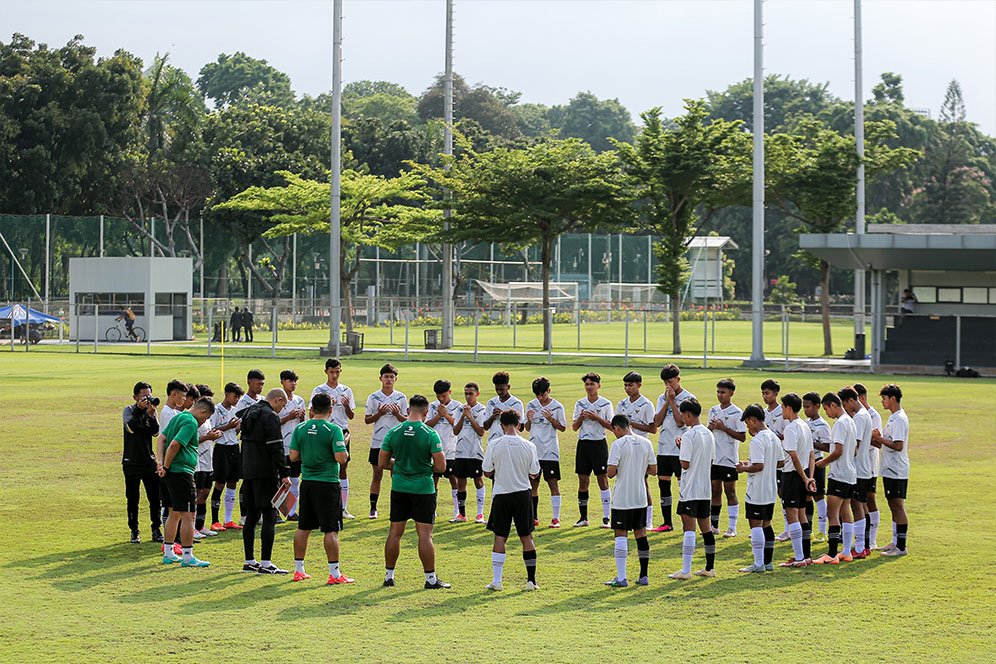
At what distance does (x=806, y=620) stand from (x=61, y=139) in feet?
223

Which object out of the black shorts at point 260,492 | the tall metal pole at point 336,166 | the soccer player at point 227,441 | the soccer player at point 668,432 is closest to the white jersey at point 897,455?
the soccer player at point 668,432

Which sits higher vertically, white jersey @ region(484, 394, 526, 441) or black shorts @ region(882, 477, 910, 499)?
white jersey @ region(484, 394, 526, 441)

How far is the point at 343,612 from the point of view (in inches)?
480

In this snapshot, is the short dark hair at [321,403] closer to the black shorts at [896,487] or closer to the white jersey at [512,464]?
the white jersey at [512,464]

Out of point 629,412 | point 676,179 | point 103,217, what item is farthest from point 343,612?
point 103,217

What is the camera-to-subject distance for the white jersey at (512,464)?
13016 mm

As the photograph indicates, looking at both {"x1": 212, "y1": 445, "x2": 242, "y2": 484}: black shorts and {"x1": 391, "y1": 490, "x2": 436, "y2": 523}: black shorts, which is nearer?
{"x1": 391, "y1": 490, "x2": 436, "y2": 523}: black shorts

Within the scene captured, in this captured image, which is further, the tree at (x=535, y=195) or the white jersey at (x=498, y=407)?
the tree at (x=535, y=195)

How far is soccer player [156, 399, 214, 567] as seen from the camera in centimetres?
1410

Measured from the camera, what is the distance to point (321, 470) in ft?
43.4

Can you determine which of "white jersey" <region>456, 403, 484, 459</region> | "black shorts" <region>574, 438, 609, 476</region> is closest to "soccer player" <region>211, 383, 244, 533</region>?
"white jersey" <region>456, 403, 484, 459</region>

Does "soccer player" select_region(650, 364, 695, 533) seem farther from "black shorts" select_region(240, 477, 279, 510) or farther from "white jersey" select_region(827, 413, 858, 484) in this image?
"black shorts" select_region(240, 477, 279, 510)

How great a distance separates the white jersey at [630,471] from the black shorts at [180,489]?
4.62 metres

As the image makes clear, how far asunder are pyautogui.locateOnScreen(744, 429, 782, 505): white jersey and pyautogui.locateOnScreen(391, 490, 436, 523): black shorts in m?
3.44
